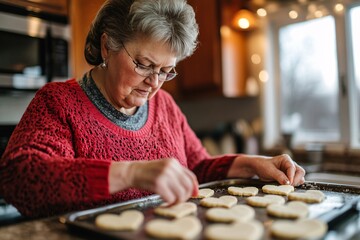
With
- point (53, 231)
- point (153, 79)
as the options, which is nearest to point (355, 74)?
point (153, 79)

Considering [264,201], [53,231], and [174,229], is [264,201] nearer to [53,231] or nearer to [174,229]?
[174,229]

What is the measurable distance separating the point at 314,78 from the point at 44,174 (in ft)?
7.04

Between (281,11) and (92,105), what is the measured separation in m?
1.89

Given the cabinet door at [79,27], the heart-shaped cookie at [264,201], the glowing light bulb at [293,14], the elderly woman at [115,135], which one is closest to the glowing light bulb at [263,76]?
the glowing light bulb at [293,14]

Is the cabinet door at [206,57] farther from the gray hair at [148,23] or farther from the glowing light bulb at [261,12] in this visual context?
the gray hair at [148,23]

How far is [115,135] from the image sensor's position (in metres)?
1.18

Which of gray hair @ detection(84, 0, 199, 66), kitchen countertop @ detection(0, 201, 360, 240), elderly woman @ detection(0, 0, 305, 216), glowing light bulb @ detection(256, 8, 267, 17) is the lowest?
kitchen countertop @ detection(0, 201, 360, 240)

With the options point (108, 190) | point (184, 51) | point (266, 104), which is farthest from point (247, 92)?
point (108, 190)

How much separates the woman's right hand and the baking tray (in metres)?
0.08

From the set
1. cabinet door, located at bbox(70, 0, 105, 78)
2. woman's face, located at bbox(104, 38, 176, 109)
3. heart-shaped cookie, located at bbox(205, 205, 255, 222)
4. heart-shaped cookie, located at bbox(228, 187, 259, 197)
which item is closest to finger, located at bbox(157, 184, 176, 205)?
heart-shaped cookie, located at bbox(205, 205, 255, 222)

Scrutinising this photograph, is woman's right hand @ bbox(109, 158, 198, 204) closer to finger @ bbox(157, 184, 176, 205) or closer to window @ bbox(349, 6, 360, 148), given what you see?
finger @ bbox(157, 184, 176, 205)

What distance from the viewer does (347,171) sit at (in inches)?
83.8

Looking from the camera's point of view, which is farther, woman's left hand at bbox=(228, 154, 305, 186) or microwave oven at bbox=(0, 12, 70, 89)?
microwave oven at bbox=(0, 12, 70, 89)

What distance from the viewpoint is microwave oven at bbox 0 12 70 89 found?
6.11 feet
